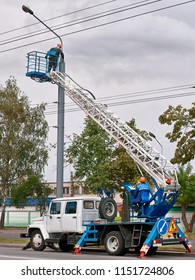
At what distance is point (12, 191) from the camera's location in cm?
4984

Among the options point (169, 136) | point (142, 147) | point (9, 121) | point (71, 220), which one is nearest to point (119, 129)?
point (142, 147)

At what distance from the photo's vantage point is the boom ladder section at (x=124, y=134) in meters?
22.5

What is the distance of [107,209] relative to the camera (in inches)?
866

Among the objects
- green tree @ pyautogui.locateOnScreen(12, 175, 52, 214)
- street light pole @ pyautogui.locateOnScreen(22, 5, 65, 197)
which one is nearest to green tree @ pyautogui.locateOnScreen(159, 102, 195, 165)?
street light pole @ pyautogui.locateOnScreen(22, 5, 65, 197)

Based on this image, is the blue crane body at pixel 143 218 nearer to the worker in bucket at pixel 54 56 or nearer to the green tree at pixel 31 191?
the worker in bucket at pixel 54 56

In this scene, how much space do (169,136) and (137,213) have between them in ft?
34.8

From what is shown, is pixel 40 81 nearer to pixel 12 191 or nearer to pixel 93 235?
pixel 93 235

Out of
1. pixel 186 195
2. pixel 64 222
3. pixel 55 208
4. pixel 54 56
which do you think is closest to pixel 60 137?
pixel 54 56

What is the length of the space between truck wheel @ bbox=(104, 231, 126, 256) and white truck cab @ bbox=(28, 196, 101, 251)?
4.33 feet

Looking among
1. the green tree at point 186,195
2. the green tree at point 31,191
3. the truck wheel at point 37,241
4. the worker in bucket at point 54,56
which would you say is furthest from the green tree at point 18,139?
the truck wheel at point 37,241

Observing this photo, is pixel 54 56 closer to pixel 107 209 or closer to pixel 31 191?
→ pixel 107 209

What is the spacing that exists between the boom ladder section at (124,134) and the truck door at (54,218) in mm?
3700

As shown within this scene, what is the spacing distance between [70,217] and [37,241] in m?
2.19

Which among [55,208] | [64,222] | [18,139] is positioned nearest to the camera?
[64,222]
